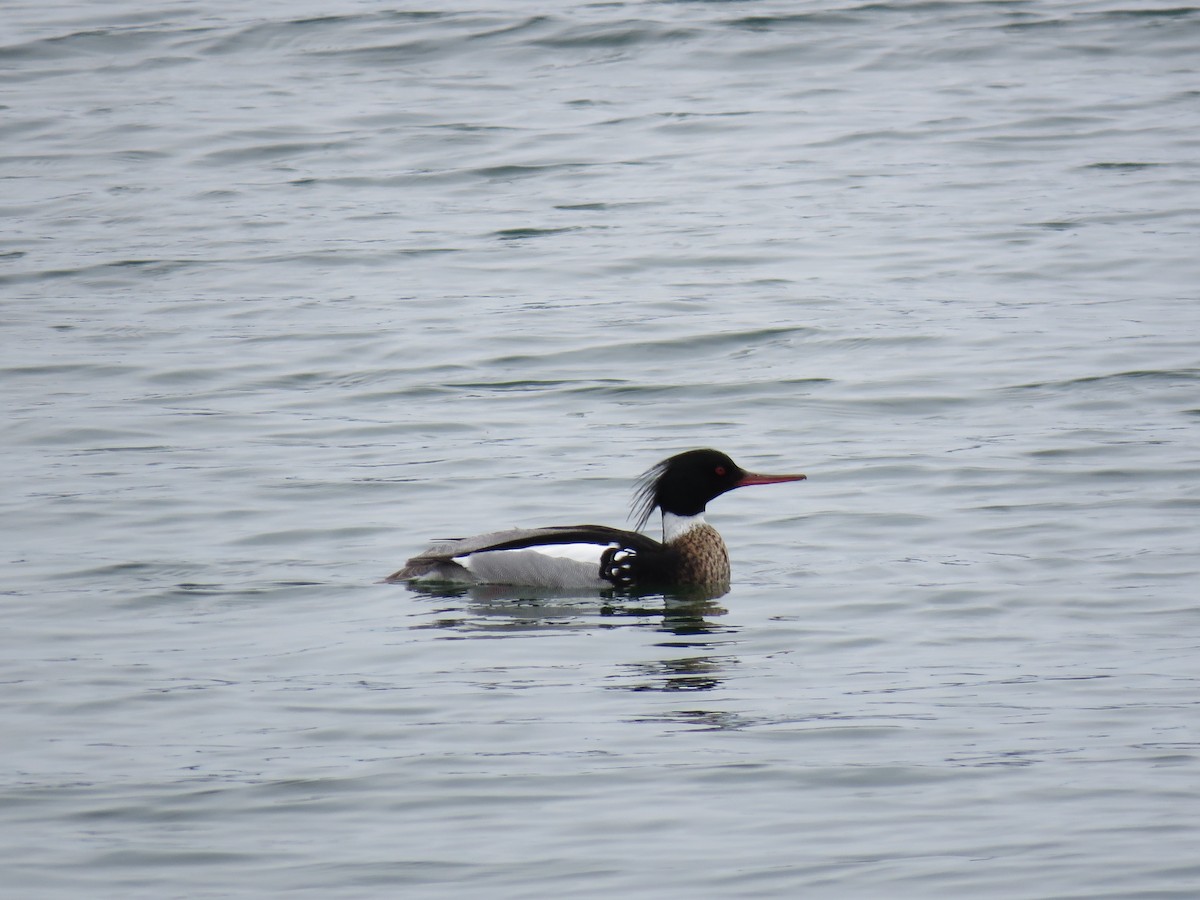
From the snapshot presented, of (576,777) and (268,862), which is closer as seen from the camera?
(268,862)

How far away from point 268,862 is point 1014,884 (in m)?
2.46

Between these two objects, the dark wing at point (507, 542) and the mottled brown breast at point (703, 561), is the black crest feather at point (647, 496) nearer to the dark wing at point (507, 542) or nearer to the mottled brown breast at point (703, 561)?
the mottled brown breast at point (703, 561)

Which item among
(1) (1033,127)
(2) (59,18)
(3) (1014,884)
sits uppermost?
(2) (59,18)

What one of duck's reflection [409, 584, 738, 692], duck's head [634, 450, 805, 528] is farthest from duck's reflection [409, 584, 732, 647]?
duck's head [634, 450, 805, 528]

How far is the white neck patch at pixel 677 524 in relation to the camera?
11.0m

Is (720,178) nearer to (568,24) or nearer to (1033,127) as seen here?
(1033,127)

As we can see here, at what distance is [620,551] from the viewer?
10.7 m

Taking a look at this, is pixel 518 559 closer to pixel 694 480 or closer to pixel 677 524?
pixel 677 524

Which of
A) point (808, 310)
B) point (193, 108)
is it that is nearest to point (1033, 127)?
point (808, 310)

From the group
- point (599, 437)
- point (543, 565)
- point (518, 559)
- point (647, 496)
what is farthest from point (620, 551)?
point (599, 437)

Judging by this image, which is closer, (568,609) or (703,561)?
(568,609)

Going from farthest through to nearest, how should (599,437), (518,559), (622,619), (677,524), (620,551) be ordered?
(599,437) < (677,524) < (620,551) < (518,559) < (622,619)

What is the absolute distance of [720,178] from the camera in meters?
22.9

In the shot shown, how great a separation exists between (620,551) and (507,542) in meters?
0.67
